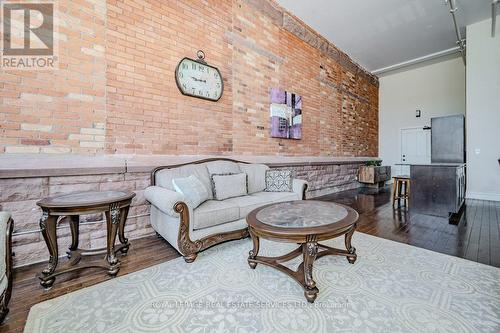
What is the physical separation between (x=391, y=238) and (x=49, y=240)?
3.67 meters

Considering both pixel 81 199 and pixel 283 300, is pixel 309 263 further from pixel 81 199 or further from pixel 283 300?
pixel 81 199

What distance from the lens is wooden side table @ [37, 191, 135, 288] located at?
1.72 metres

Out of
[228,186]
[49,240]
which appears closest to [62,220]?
[49,240]


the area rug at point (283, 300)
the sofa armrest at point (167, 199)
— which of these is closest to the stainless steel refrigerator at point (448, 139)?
the area rug at point (283, 300)

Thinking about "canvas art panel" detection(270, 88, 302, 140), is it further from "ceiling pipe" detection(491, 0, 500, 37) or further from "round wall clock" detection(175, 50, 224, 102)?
"ceiling pipe" detection(491, 0, 500, 37)

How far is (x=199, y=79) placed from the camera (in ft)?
10.7

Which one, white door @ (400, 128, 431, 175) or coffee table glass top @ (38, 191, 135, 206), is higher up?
white door @ (400, 128, 431, 175)

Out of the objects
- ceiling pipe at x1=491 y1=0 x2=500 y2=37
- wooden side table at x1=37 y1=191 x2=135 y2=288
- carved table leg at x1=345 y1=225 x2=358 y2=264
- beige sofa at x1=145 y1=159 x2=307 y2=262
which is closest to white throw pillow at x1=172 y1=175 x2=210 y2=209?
beige sofa at x1=145 y1=159 x2=307 y2=262

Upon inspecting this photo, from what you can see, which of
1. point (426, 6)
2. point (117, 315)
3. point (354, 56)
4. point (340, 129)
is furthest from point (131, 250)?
point (354, 56)

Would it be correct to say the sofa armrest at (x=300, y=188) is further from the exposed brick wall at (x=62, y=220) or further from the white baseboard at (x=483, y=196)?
the white baseboard at (x=483, y=196)

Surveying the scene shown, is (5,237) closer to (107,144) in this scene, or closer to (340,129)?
(107,144)

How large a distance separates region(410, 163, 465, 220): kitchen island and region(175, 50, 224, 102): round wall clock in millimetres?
3925

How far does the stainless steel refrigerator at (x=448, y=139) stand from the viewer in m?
5.96

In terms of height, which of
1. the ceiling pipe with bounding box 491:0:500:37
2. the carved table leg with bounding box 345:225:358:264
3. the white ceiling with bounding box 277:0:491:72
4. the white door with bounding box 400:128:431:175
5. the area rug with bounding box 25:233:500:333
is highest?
the white ceiling with bounding box 277:0:491:72
